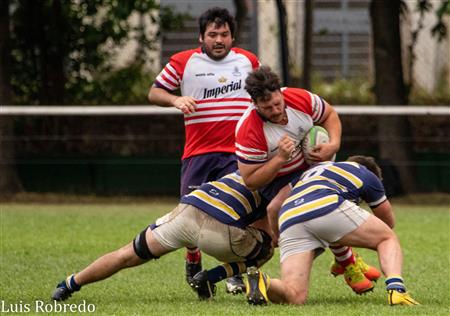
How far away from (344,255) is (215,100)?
1551 mm

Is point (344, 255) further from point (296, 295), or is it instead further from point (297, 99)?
point (297, 99)

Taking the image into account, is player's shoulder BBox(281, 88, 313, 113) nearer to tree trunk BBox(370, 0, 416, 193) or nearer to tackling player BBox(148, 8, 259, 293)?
tackling player BBox(148, 8, 259, 293)

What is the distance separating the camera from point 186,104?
357 inches

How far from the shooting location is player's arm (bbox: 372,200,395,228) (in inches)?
→ 335

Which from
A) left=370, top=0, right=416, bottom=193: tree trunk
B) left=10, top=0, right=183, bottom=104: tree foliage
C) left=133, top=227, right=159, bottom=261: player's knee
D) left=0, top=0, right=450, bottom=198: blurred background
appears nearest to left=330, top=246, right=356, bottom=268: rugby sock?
left=133, top=227, right=159, bottom=261: player's knee

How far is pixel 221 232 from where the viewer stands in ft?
27.1

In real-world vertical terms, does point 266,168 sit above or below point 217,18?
below

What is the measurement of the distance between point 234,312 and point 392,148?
10.3 metres

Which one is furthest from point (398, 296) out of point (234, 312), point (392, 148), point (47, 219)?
point (392, 148)

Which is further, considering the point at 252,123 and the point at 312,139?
the point at 312,139

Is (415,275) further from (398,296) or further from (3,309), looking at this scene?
(3,309)

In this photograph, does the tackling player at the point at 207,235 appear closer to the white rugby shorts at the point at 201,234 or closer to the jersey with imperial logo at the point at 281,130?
the white rugby shorts at the point at 201,234

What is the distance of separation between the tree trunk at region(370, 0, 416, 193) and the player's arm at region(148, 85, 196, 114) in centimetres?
853

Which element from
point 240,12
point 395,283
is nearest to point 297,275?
point 395,283
